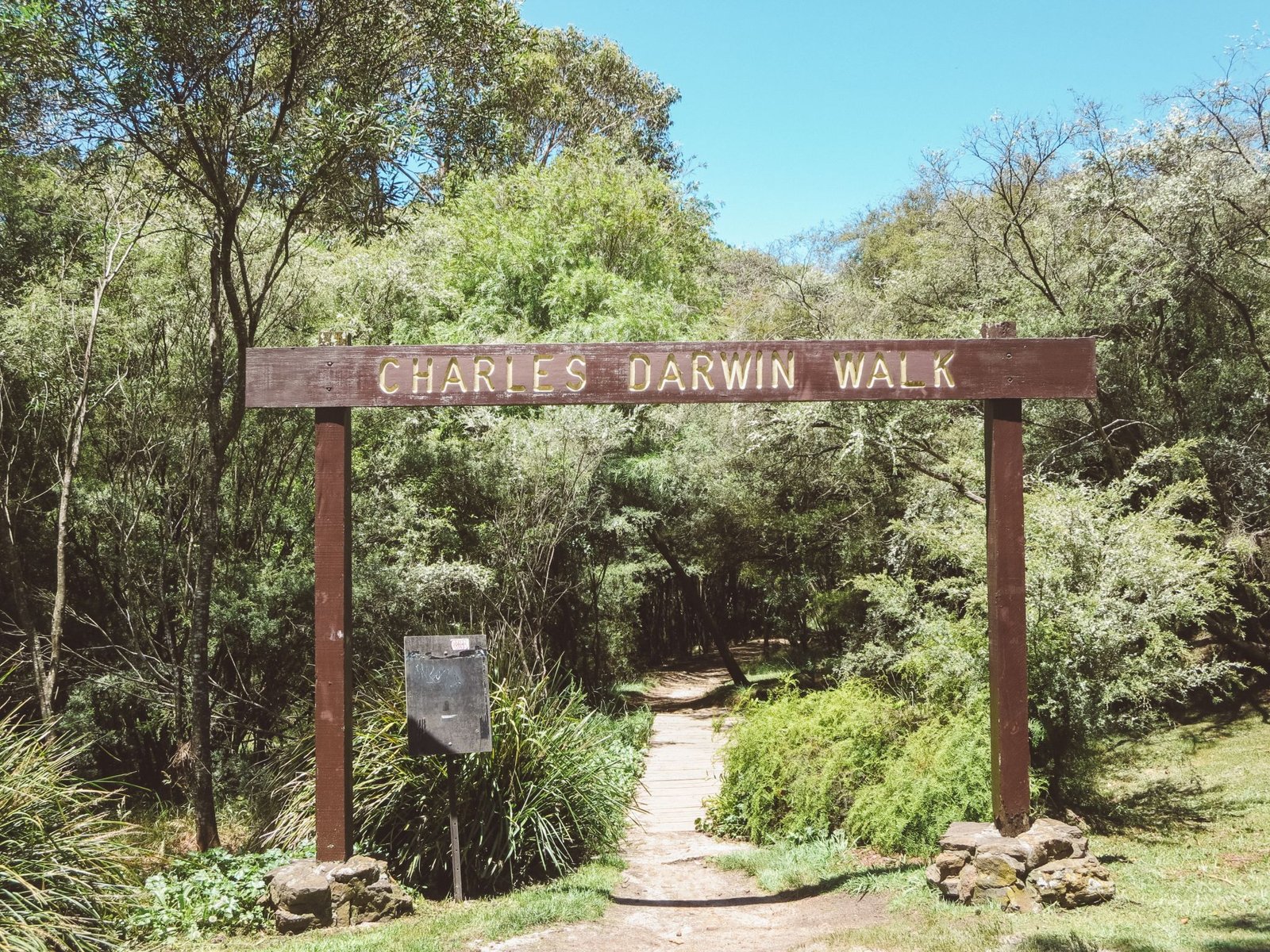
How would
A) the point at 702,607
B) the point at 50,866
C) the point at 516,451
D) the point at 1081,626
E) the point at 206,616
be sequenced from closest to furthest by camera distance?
the point at 50,866
the point at 1081,626
the point at 206,616
the point at 516,451
the point at 702,607

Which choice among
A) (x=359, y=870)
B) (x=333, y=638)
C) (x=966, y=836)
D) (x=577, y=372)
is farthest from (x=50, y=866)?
(x=966, y=836)

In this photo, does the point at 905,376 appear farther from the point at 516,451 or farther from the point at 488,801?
the point at 516,451

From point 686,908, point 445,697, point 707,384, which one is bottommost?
point 686,908

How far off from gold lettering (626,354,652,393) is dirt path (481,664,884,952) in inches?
126

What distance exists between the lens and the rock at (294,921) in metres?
5.64

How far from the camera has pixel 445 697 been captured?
636 cm

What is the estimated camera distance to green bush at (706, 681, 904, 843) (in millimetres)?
8125

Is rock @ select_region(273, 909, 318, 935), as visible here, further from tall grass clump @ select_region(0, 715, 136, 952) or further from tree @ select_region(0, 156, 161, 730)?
tree @ select_region(0, 156, 161, 730)

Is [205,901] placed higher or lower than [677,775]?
higher

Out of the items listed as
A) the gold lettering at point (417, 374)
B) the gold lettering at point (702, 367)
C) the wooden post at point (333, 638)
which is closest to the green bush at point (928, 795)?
the gold lettering at point (702, 367)

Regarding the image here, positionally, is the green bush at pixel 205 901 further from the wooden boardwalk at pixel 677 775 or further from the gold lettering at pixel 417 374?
the wooden boardwalk at pixel 677 775

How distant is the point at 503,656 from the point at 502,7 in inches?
253

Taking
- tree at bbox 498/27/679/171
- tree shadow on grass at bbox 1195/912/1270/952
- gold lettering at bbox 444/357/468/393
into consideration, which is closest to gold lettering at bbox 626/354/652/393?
gold lettering at bbox 444/357/468/393

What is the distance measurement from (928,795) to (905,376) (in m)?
3.19
